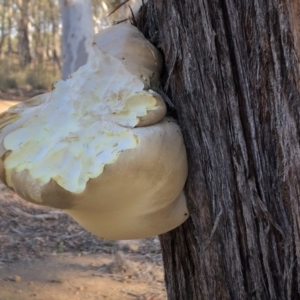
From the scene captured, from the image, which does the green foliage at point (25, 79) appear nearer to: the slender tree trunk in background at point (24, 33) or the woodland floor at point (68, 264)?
the slender tree trunk in background at point (24, 33)

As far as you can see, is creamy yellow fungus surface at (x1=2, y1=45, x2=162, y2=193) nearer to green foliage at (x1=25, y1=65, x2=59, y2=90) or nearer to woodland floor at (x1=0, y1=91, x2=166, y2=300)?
woodland floor at (x1=0, y1=91, x2=166, y2=300)

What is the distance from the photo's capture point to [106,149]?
807 mm

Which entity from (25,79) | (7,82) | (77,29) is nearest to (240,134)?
(77,29)

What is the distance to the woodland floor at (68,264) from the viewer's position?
269 centimetres

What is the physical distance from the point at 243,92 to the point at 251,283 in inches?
12.6

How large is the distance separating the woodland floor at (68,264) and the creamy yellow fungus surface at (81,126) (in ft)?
6.23

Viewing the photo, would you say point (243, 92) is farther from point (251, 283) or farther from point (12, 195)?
point (12, 195)

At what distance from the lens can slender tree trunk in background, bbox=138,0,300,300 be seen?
0.80 m

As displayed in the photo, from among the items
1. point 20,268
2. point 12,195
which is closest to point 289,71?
point 20,268

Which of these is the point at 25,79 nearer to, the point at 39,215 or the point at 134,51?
the point at 39,215

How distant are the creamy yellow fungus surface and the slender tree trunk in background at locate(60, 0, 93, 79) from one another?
318 centimetres

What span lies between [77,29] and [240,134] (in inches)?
136

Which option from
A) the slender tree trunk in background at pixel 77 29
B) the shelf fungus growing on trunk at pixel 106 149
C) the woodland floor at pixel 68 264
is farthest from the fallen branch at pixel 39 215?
the shelf fungus growing on trunk at pixel 106 149

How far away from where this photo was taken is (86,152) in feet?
2.65
